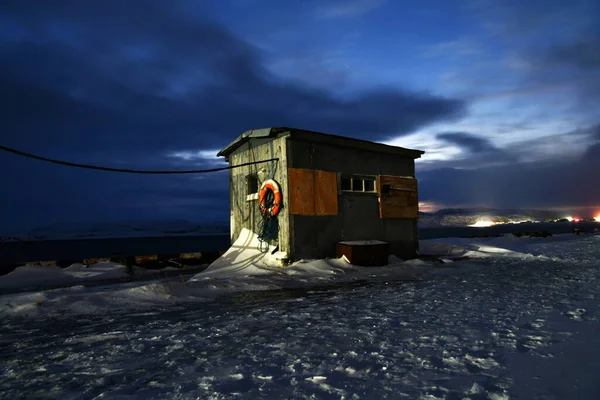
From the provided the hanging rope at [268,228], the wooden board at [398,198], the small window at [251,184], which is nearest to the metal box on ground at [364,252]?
the wooden board at [398,198]

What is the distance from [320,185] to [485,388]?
9067 millimetres

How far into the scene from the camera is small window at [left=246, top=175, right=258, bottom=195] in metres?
13.0

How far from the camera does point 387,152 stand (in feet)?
44.7

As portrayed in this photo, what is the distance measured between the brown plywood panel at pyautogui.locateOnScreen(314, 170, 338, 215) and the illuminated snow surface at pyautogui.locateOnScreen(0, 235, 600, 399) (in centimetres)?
388

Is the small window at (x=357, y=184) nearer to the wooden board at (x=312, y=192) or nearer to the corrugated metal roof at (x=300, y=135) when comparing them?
the corrugated metal roof at (x=300, y=135)

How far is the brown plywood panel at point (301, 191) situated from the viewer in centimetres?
1098

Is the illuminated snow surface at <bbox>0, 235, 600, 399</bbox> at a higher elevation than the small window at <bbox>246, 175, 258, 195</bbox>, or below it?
below

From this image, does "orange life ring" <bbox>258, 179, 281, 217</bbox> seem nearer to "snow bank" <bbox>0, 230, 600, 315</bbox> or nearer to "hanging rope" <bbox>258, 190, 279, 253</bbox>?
"hanging rope" <bbox>258, 190, 279, 253</bbox>

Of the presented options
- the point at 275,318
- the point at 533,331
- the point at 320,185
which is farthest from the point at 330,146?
the point at 533,331

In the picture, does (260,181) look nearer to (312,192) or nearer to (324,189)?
(312,192)

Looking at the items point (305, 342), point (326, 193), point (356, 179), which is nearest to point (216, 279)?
point (326, 193)

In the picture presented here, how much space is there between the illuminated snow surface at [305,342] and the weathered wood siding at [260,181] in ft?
10.7

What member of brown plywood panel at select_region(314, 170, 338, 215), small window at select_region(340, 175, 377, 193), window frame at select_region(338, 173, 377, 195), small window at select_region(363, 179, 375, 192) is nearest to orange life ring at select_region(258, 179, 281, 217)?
brown plywood panel at select_region(314, 170, 338, 215)

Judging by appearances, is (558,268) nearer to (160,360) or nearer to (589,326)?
(589,326)
